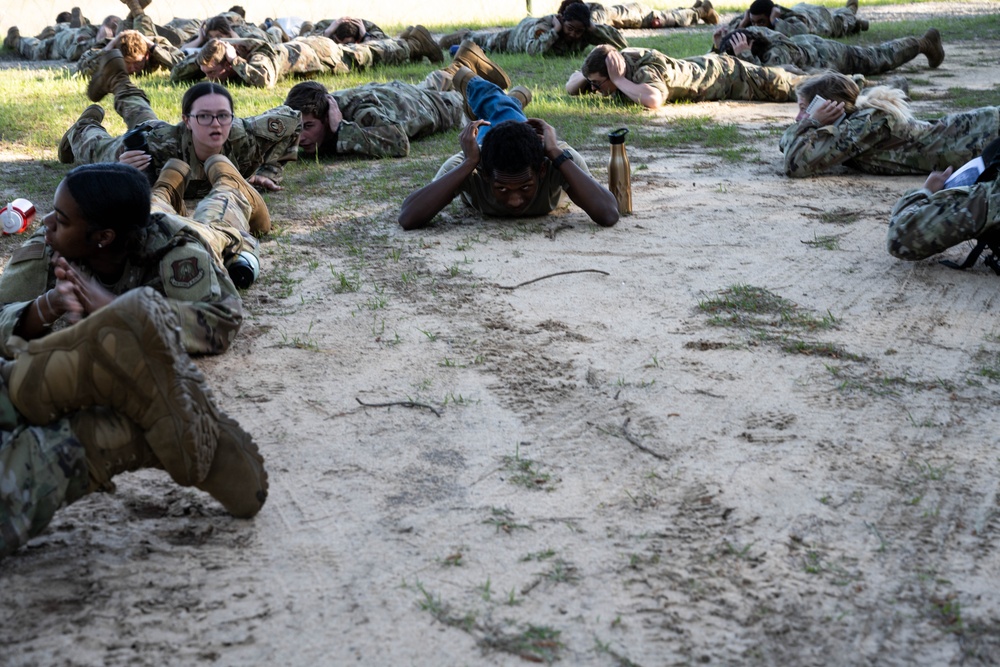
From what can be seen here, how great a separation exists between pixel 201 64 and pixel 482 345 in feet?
23.4

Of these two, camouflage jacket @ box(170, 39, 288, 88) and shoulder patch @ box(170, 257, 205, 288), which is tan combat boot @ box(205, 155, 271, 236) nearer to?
shoulder patch @ box(170, 257, 205, 288)

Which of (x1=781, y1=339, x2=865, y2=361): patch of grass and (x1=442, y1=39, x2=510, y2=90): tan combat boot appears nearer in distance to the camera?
(x1=781, y1=339, x2=865, y2=361): patch of grass

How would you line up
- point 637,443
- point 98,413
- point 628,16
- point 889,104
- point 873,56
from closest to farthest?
point 98,413 → point 637,443 → point 889,104 → point 873,56 → point 628,16

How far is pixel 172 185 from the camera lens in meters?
4.89

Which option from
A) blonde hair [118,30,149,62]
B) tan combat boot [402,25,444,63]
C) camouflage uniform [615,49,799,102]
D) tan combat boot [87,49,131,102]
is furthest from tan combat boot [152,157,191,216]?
tan combat boot [402,25,444,63]

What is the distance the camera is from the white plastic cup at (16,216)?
18.1ft

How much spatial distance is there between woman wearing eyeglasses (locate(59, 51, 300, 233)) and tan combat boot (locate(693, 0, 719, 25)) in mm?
12129

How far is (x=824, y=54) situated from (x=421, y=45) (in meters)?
4.64

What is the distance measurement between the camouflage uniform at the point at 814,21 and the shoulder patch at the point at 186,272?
31.6 feet

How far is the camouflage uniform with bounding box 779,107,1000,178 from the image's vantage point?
616cm

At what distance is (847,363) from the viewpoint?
12.3 feet

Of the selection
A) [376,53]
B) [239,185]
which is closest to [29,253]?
[239,185]

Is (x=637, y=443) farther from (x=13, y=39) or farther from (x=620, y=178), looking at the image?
(x=13, y=39)

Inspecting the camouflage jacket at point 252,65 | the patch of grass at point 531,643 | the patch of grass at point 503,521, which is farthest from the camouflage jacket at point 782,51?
the patch of grass at point 531,643
